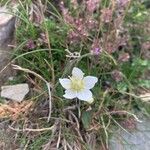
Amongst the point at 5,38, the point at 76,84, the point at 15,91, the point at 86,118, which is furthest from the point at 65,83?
the point at 5,38

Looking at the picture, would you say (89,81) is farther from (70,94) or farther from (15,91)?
(15,91)

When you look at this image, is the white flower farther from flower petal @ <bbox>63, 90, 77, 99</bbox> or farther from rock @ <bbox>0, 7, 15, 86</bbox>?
rock @ <bbox>0, 7, 15, 86</bbox>

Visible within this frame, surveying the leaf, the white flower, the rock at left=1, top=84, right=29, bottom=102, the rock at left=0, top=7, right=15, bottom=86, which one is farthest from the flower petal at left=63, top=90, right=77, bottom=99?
the rock at left=0, top=7, right=15, bottom=86

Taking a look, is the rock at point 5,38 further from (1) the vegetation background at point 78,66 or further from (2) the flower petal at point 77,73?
(2) the flower petal at point 77,73

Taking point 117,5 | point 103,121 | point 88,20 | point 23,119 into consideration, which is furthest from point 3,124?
point 117,5

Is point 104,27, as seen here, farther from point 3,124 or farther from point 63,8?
point 3,124
